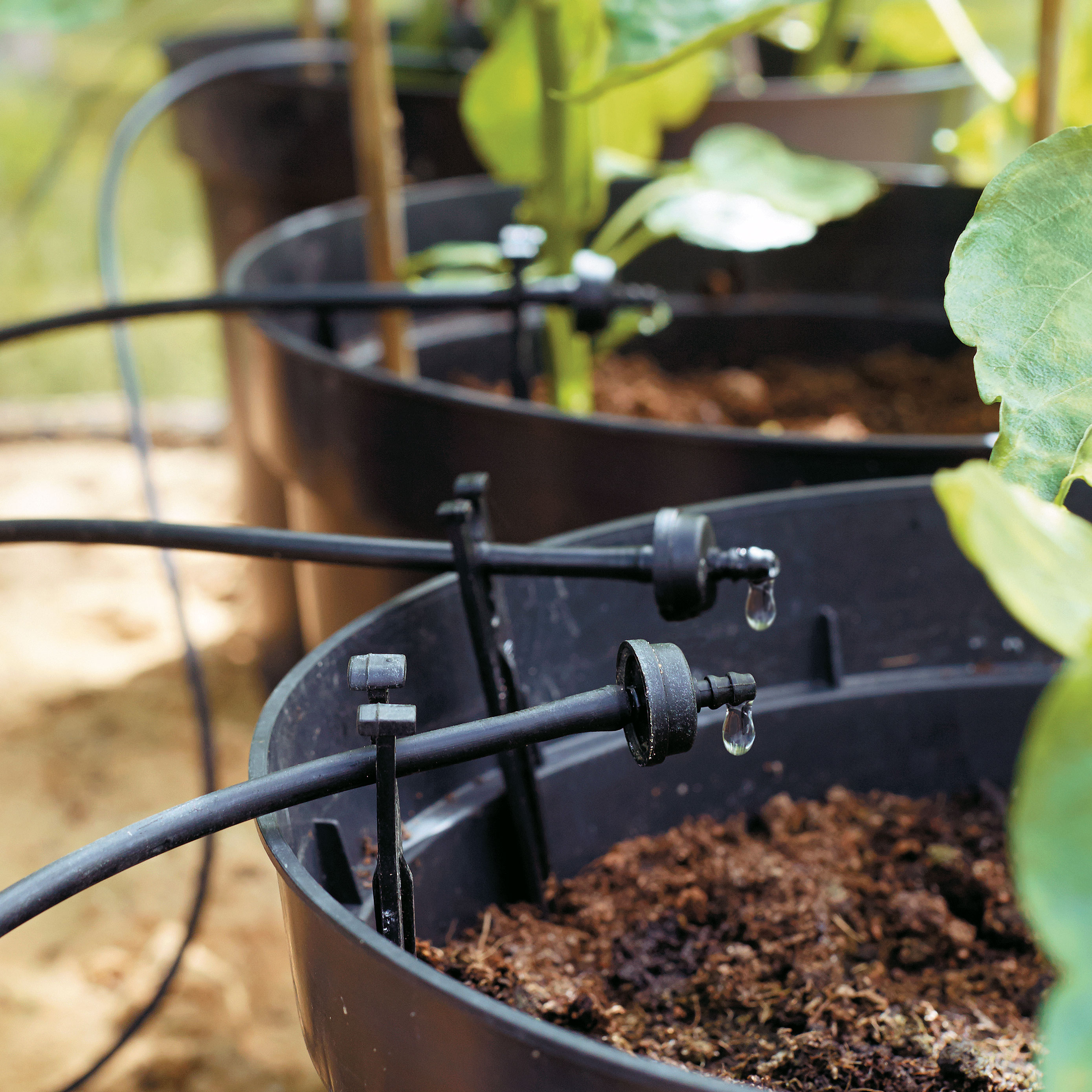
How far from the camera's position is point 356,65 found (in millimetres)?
787

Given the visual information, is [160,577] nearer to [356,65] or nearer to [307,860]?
[356,65]

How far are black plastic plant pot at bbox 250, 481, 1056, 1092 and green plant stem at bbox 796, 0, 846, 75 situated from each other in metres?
0.99

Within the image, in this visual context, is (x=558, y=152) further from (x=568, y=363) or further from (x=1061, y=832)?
(x=1061, y=832)

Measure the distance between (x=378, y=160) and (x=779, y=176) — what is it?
312mm

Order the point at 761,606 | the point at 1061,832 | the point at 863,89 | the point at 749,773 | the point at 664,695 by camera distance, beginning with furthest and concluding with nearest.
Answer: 1. the point at 863,89
2. the point at 749,773
3. the point at 761,606
4. the point at 664,695
5. the point at 1061,832

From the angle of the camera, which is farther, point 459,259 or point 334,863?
point 459,259

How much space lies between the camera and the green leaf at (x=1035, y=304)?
308 mm

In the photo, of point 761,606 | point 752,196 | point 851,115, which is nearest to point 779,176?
point 752,196

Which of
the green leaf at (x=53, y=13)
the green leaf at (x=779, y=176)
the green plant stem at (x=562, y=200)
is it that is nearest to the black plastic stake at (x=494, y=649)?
the green plant stem at (x=562, y=200)

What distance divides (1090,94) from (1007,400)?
0.82 metres

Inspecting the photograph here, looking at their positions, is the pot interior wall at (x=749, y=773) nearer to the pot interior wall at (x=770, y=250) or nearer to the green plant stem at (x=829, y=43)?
the pot interior wall at (x=770, y=250)

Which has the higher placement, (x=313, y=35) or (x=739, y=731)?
(x=313, y=35)

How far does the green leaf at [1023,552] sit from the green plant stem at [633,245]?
0.78 metres

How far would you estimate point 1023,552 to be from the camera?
0.21m
